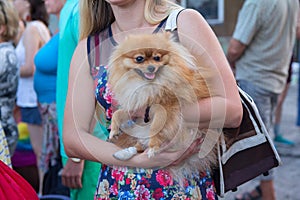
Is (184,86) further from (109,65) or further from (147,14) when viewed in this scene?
(147,14)

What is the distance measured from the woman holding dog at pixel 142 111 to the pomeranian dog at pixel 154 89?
0.03 metres

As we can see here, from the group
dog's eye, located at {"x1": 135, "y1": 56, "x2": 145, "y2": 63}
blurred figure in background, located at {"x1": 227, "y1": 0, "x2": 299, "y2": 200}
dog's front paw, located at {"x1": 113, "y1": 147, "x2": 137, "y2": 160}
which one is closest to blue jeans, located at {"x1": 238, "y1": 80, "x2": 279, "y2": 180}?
blurred figure in background, located at {"x1": 227, "y1": 0, "x2": 299, "y2": 200}

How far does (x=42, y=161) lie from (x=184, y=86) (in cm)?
302

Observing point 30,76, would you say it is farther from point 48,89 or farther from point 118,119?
point 118,119

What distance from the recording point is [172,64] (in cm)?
149

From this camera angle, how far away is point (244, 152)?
1.84 m

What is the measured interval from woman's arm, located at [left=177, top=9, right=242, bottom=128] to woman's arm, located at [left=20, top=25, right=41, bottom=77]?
2.99 m

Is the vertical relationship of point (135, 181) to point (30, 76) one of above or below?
above

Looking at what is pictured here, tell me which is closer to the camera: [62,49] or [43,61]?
[62,49]

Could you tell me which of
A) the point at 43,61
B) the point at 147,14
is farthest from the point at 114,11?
the point at 43,61

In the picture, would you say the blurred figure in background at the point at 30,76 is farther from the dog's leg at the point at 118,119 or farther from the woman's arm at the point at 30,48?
the dog's leg at the point at 118,119

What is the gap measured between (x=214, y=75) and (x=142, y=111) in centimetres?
25

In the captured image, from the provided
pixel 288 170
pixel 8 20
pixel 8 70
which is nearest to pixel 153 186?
pixel 8 70

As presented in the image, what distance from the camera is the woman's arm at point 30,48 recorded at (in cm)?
453
